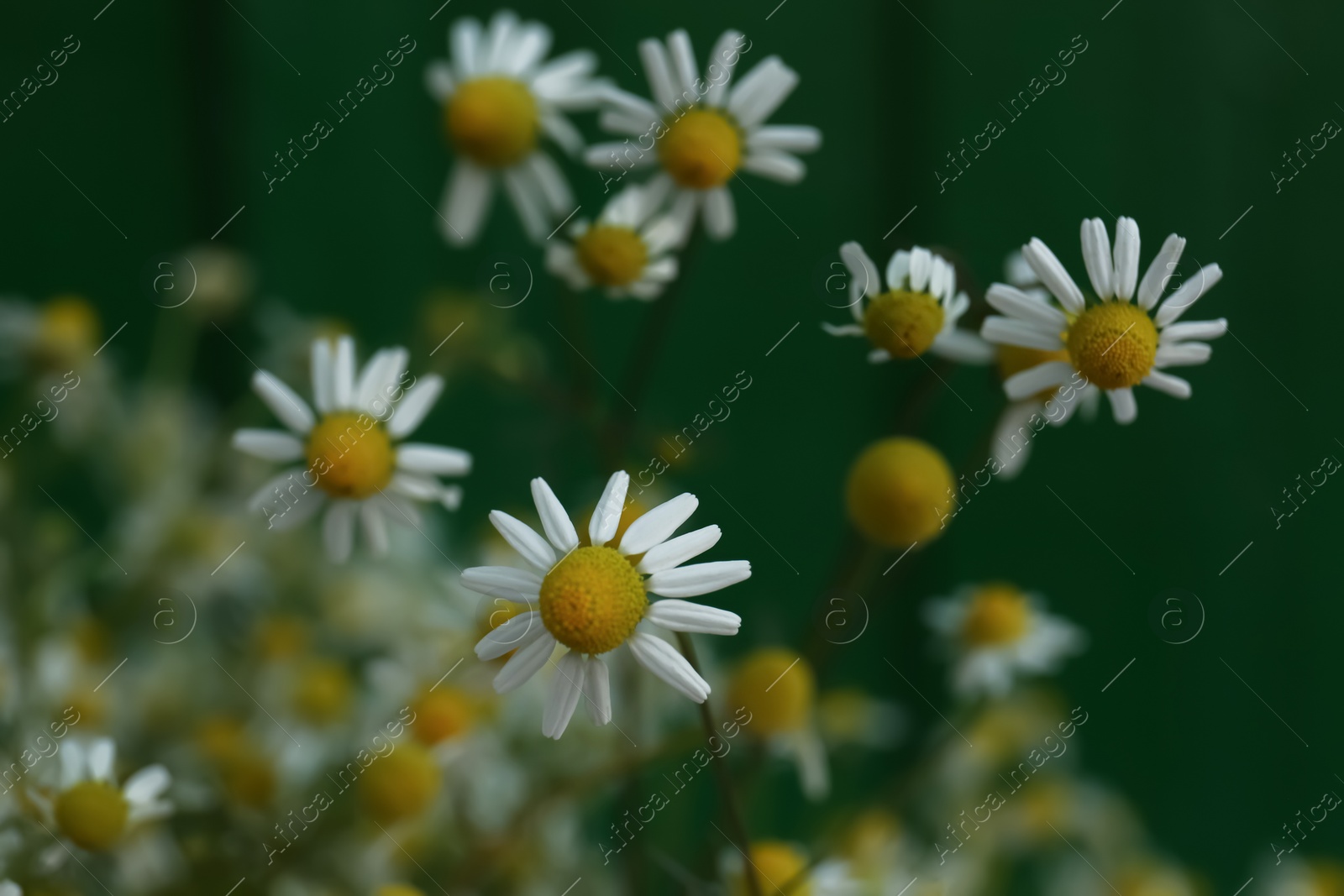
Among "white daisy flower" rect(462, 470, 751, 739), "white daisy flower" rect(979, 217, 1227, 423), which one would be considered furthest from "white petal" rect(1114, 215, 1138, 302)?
"white daisy flower" rect(462, 470, 751, 739)

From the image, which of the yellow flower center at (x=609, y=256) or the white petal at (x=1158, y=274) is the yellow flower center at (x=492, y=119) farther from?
the white petal at (x=1158, y=274)

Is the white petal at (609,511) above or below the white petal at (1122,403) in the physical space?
above

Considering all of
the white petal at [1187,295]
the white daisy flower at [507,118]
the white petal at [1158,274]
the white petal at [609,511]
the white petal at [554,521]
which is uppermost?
the white daisy flower at [507,118]

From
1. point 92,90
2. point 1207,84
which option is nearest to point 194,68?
point 92,90

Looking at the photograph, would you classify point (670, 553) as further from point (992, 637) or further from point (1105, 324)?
point (992, 637)

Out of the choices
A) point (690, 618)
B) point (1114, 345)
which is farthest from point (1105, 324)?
point (690, 618)

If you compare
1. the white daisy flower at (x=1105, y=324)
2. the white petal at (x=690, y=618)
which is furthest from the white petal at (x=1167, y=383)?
the white petal at (x=690, y=618)

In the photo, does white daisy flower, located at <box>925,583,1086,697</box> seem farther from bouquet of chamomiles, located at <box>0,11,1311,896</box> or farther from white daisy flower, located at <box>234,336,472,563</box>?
white daisy flower, located at <box>234,336,472,563</box>
